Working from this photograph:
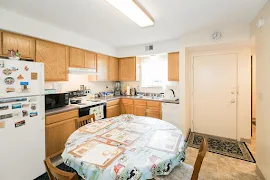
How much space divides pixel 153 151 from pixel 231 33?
2.62 m

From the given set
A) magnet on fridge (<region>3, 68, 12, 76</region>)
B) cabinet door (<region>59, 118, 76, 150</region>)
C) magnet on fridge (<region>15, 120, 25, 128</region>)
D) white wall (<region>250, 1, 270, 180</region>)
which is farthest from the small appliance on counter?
white wall (<region>250, 1, 270, 180</region>)

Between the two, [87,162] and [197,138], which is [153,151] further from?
[197,138]

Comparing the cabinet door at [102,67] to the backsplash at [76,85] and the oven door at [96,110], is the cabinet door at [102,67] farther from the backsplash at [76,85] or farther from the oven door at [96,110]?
Answer: the oven door at [96,110]

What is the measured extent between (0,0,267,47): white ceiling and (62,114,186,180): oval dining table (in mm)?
1638

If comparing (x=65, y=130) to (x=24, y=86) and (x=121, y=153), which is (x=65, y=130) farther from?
(x=121, y=153)

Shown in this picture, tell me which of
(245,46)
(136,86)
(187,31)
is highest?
(187,31)

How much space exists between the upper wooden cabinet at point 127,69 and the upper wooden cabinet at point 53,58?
1757 mm

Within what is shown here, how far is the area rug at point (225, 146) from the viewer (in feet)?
7.94

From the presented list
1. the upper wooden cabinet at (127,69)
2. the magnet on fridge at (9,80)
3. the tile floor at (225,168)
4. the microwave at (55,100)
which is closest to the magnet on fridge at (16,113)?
the magnet on fridge at (9,80)

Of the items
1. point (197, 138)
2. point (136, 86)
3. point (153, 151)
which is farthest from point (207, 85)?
point (153, 151)

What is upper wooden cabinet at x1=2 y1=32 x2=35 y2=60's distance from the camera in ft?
6.01

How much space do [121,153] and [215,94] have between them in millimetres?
3009

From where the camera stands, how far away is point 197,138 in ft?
10.4

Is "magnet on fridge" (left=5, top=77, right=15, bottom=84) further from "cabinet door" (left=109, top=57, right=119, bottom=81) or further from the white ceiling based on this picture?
"cabinet door" (left=109, top=57, right=119, bottom=81)
